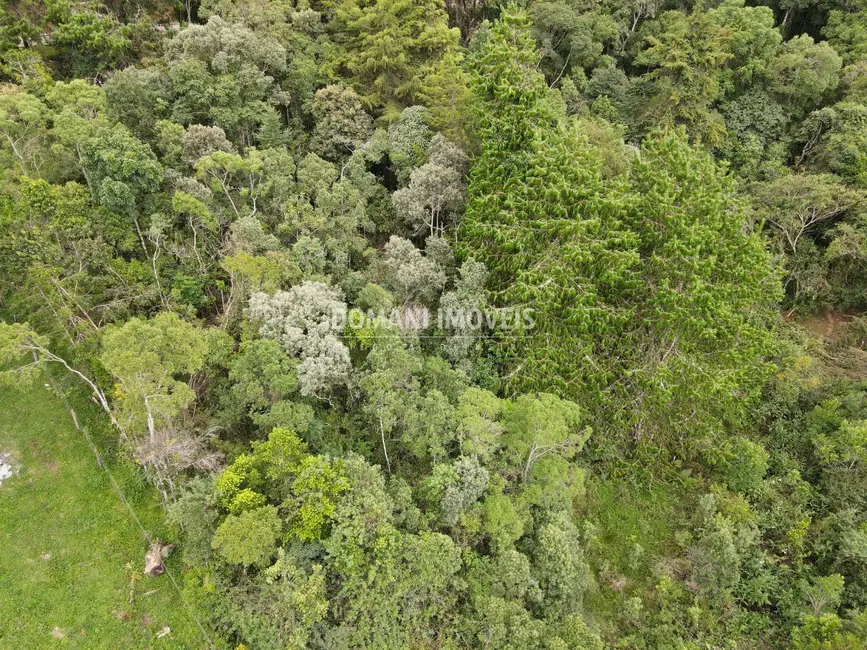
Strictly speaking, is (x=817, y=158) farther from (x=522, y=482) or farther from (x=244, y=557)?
(x=244, y=557)

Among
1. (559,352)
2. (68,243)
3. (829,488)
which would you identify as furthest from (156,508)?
(829,488)

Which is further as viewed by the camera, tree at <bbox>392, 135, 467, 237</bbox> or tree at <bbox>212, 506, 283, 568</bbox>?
tree at <bbox>392, 135, 467, 237</bbox>

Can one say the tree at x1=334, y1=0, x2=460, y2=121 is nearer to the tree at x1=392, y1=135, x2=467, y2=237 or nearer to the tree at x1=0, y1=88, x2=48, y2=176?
the tree at x1=392, y1=135, x2=467, y2=237

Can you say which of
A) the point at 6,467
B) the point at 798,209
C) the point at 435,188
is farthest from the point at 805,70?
the point at 6,467

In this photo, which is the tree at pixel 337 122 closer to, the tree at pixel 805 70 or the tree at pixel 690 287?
the tree at pixel 690 287

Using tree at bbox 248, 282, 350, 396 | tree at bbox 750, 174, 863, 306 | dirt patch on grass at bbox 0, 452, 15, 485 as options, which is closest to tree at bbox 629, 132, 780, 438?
tree at bbox 750, 174, 863, 306

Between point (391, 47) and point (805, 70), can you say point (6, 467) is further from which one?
point (805, 70)
